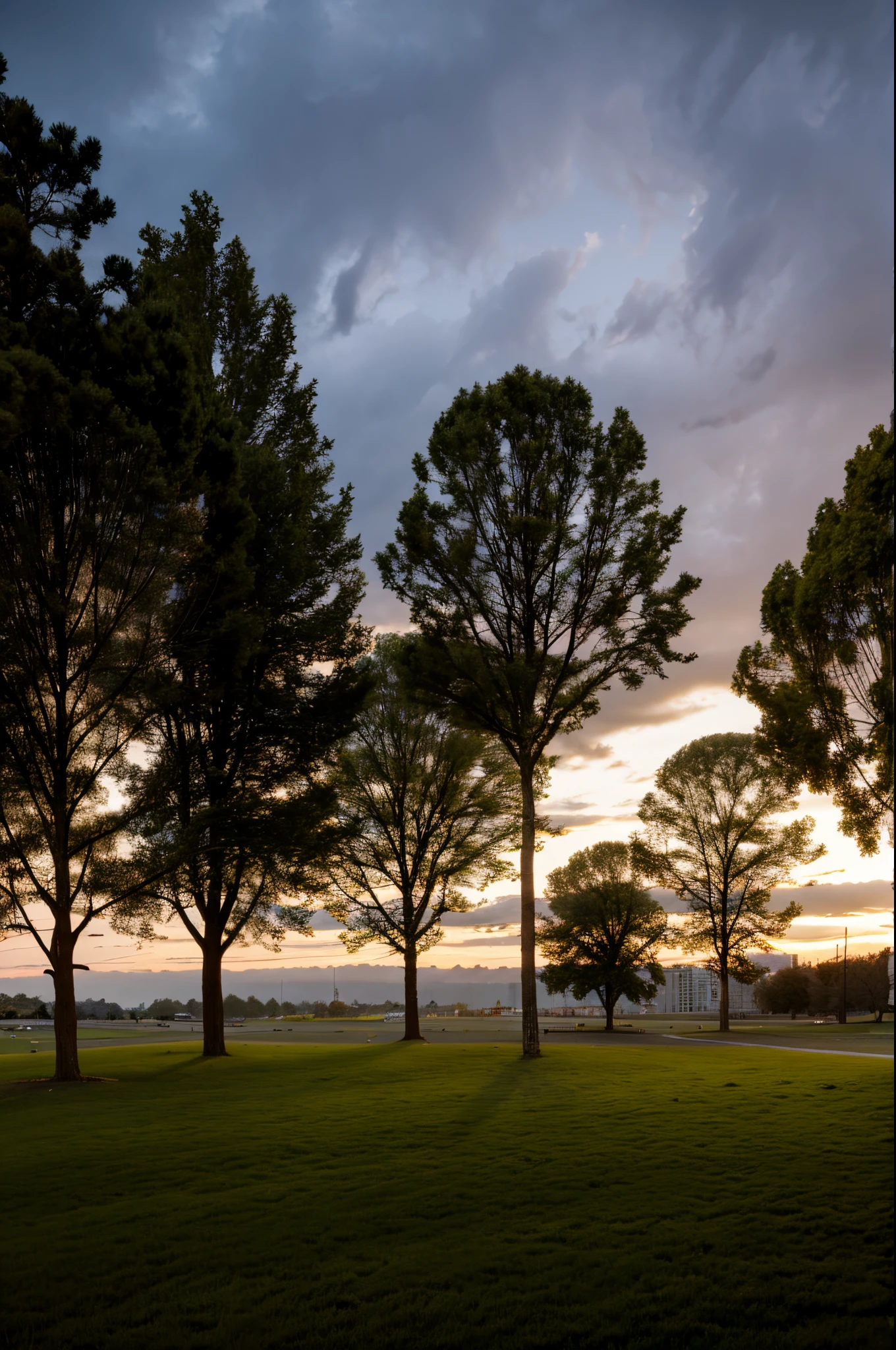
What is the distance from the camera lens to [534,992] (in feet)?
70.4

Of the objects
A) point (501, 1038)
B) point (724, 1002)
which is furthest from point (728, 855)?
point (501, 1038)

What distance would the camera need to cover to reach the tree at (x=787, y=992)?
87625mm

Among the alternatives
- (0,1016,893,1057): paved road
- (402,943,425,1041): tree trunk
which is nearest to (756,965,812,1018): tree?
(0,1016,893,1057): paved road

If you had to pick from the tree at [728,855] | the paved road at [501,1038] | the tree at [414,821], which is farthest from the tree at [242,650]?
the tree at [728,855]

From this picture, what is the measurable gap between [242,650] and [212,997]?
1256cm

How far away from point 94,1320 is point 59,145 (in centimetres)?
2043

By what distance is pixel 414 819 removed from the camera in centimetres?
3300

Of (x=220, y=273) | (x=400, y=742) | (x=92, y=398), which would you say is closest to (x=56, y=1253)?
(x=92, y=398)

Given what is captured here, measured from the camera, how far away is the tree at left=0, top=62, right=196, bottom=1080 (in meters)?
18.1

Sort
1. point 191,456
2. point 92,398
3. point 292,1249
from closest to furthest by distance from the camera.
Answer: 1. point 292,1249
2. point 92,398
3. point 191,456

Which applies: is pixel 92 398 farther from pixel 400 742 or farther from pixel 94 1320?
pixel 400 742

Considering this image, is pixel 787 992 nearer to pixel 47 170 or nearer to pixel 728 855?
pixel 728 855

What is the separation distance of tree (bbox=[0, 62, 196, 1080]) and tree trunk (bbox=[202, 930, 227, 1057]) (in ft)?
19.1

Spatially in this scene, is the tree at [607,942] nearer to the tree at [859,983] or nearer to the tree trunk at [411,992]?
the tree trunk at [411,992]
